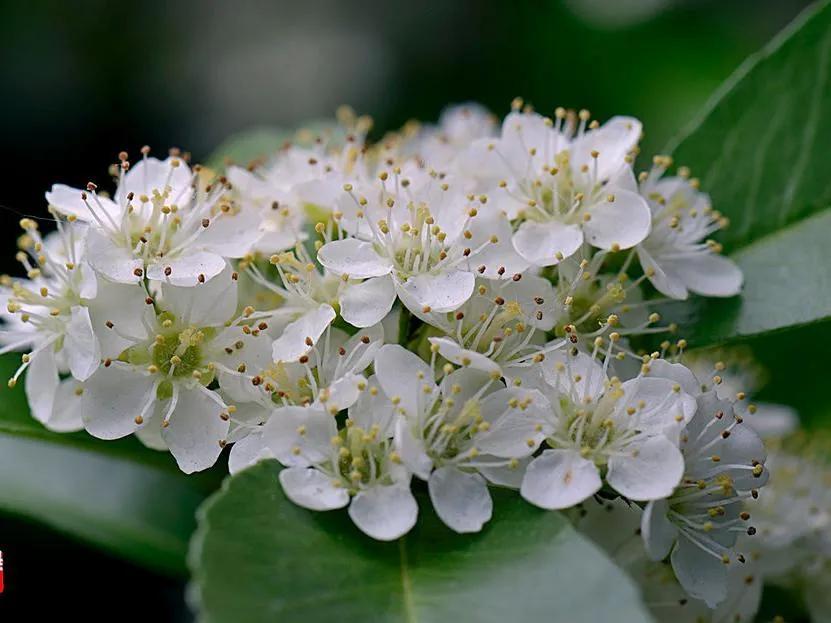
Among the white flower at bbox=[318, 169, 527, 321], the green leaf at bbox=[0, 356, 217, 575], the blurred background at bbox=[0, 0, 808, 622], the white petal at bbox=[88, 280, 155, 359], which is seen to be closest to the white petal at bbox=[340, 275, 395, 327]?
the white flower at bbox=[318, 169, 527, 321]

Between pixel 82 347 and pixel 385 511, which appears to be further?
pixel 82 347

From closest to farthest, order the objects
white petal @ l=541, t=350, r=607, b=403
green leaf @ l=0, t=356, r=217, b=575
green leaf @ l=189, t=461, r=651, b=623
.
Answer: green leaf @ l=189, t=461, r=651, b=623, white petal @ l=541, t=350, r=607, b=403, green leaf @ l=0, t=356, r=217, b=575

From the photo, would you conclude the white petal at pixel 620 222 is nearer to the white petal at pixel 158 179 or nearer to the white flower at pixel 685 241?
the white flower at pixel 685 241

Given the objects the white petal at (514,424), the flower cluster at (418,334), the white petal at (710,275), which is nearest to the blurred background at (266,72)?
the flower cluster at (418,334)

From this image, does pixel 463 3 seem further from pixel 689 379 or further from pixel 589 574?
pixel 589 574

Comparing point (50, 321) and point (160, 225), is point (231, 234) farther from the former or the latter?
point (50, 321)

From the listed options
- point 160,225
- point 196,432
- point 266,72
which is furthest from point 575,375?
point 266,72

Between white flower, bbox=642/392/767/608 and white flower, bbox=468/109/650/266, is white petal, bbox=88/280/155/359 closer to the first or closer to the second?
white flower, bbox=468/109/650/266
